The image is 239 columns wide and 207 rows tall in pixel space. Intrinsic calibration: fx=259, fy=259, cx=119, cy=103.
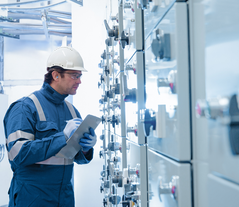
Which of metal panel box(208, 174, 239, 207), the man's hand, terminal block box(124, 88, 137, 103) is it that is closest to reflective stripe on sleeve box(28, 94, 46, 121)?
the man's hand

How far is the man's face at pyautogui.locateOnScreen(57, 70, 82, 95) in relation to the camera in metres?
2.15

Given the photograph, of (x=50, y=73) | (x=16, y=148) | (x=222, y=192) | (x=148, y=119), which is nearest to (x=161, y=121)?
(x=148, y=119)

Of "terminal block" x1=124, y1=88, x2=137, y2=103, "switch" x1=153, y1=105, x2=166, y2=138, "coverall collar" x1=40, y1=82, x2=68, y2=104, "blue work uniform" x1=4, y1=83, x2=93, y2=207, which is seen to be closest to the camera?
"switch" x1=153, y1=105, x2=166, y2=138

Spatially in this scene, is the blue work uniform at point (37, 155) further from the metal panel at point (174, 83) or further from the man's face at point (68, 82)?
the metal panel at point (174, 83)

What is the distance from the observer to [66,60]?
221 cm

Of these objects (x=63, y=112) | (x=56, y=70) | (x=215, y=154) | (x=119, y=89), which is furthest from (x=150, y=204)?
(x=56, y=70)

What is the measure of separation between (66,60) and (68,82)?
0.66 ft

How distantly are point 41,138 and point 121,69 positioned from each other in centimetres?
86

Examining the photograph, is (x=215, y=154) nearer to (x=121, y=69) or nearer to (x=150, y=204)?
(x=150, y=204)

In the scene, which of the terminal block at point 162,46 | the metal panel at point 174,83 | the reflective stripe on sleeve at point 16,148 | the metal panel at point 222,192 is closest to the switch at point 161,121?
the metal panel at point 174,83

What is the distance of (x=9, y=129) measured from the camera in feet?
6.06

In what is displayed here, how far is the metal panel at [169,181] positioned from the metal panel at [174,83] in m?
0.03

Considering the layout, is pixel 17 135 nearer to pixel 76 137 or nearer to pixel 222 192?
Answer: pixel 76 137

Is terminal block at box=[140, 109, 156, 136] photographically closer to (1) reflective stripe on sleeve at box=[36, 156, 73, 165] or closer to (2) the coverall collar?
(1) reflective stripe on sleeve at box=[36, 156, 73, 165]
